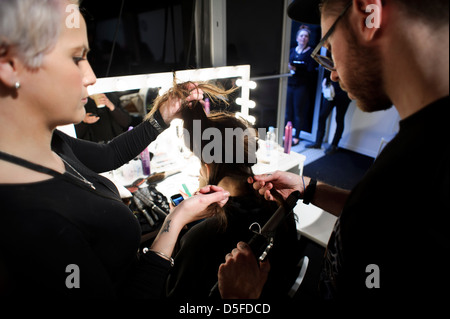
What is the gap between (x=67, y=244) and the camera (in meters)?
0.51

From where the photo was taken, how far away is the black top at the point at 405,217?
47 centimetres

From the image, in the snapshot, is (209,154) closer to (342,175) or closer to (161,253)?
(161,253)

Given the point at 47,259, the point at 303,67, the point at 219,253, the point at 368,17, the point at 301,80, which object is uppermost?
the point at 368,17

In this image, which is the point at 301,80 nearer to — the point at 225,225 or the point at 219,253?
the point at 225,225

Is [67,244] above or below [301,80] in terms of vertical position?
below

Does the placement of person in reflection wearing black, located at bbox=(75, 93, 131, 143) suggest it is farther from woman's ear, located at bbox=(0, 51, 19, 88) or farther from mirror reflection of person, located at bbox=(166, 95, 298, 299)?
woman's ear, located at bbox=(0, 51, 19, 88)

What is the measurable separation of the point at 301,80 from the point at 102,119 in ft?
10.4

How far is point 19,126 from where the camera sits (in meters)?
0.52

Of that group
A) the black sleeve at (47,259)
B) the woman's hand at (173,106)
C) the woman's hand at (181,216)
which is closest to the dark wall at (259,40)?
the woman's hand at (173,106)

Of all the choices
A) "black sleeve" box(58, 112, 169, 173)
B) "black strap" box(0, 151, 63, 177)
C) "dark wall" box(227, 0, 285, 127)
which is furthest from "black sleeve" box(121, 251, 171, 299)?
"dark wall" box(227, 0, 285, 127)

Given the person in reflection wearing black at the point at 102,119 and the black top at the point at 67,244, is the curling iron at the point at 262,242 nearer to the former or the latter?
the black top at the point at 67,244

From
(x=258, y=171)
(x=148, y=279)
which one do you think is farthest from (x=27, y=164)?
(x=258, y=171)

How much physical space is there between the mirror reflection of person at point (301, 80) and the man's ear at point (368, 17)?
3.13 m

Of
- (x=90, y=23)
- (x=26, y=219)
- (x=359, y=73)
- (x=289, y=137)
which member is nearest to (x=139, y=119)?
(x=90, y=23)
